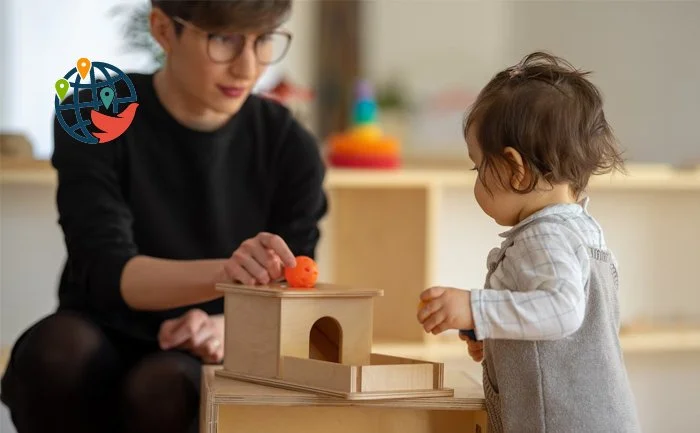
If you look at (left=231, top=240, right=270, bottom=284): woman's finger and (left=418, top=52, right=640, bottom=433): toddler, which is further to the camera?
(left=231, top=240, right=270, bottom=284): woman's finger

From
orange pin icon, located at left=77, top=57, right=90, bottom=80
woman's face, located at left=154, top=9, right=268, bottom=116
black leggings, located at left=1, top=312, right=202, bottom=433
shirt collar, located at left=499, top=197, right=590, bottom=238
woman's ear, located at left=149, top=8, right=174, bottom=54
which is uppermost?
woman's ear, located at left=149, top=8, right=174, bottom=54

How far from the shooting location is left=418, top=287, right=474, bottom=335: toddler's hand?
1.00 meters

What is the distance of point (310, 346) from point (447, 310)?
25cm

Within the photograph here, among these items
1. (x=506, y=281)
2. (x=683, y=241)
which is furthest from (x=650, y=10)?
(x=506, y=281)

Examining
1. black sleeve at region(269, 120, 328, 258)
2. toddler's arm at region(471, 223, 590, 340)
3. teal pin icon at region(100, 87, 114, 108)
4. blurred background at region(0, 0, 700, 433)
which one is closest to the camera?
toddler's arm at region(471, 223, 590, 340)

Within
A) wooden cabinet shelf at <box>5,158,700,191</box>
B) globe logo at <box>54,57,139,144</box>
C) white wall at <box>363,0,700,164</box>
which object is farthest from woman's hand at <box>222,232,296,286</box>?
white wall at <box>363,0,700,164</box>

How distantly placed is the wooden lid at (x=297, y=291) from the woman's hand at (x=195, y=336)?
23 cm

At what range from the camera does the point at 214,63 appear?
1358mm

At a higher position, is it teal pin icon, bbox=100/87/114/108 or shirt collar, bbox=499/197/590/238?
teal pin icon, bbox=100/87/114/108

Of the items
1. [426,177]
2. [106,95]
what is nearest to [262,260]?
[106,95]

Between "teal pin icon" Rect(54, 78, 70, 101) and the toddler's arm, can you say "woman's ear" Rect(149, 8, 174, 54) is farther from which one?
the toddler's arm

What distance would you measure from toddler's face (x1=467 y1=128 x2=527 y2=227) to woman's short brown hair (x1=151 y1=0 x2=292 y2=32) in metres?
0.39

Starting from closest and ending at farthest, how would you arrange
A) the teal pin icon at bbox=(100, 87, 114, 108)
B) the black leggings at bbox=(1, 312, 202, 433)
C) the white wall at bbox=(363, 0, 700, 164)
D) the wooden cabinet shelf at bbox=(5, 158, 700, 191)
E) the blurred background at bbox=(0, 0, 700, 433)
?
1. the teal pin icon at bbox=(100, 87, 114, 108)
2. the black leggings at bbox=(1, 312, 202, 433)
3. the wooden cabinet shelf at bbox=(5, 158, 700, 191)
4. the blurred background at bbox=(0, 0, 700, 433)
5. the white wall at bbox=(363, 0, 700, 164)

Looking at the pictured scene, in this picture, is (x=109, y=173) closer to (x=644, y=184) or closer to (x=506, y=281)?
(x=506, y=281)
